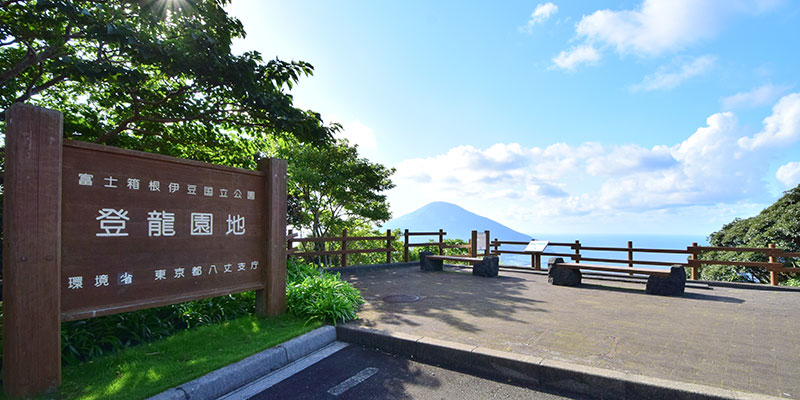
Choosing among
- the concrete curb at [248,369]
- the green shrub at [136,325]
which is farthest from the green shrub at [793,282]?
the green shrub at [136,325]

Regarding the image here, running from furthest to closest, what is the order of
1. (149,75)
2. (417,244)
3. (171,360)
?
(417,244) → (149,75) → (171,360)

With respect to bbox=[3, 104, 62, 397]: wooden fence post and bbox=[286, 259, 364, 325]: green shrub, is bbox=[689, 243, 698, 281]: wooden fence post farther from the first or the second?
bbox=[3, 104, 62, 397]: wooden fence post

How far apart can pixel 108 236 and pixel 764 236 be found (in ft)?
54.6

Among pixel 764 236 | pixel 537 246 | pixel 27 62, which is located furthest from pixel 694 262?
pixel 27 62

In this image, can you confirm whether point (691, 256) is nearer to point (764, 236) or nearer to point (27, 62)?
point (764, 236)

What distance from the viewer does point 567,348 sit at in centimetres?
389

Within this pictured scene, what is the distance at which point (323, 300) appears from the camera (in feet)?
16.8

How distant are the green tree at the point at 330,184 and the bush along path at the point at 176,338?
775 cm

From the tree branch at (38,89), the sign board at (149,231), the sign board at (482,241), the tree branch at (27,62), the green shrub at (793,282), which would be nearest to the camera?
the sign board at (149,231)

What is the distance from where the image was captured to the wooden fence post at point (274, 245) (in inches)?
197

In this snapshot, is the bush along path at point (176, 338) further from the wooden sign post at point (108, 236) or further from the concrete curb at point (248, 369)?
the wooden sign post at point (108, 236)

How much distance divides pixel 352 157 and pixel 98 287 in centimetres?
1133

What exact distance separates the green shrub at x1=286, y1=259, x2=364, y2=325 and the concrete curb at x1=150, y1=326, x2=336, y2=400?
382 mm

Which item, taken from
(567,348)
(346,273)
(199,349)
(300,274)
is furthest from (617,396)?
(346,273)
